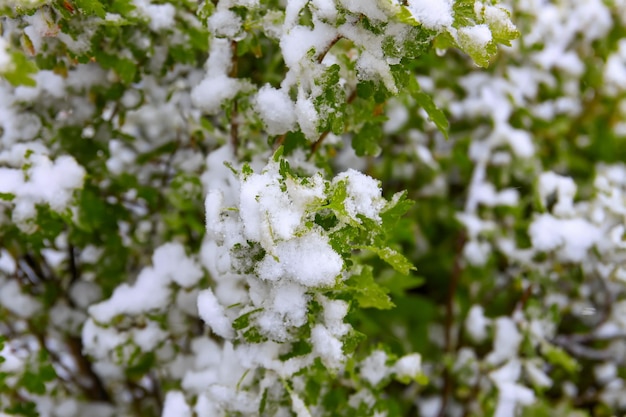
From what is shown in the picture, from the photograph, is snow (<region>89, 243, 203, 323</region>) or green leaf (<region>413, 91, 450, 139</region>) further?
snow (<region>89, 243, 203, 323</region>)

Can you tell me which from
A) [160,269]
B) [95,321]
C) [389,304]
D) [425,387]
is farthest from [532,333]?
[95,321]

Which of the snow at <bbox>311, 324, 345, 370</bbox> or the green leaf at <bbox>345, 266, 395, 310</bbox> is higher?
the green leaf at <bbox>345, 266, 395, 310</bbox>

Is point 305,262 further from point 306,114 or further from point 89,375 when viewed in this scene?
point 89,375

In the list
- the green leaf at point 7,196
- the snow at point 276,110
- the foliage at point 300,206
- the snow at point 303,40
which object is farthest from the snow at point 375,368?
the green leaf at point 7,196

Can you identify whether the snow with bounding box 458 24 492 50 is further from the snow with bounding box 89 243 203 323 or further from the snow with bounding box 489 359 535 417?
the snow with bounding box 489 359 535 417

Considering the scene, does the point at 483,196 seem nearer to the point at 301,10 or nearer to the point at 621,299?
the point at 621,299

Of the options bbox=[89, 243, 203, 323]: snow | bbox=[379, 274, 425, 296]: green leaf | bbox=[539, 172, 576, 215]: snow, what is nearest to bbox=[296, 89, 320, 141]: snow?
bbox=[89, 243, 203, 323]: snow

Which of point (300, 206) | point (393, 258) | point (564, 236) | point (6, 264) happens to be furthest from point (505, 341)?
point (6, 264)
